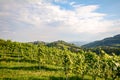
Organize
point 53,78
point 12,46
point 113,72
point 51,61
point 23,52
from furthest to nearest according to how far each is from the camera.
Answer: point 12,46, point 23,52, point 51,61, point 53,78, point 113,72

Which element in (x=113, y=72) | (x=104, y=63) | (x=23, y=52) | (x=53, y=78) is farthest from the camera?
(x=23, y=52)

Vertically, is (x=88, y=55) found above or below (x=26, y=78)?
above

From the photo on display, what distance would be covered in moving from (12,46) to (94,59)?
6463 centimetres

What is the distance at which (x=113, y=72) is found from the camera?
4525 cm

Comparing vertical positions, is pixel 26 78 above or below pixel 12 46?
below

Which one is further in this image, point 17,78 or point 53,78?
point 53,78

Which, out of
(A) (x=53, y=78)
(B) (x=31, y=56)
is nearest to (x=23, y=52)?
(B) (x=31, y=56)

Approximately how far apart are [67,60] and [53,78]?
6833 millimetres

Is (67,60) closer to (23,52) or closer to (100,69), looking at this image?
(100,69)

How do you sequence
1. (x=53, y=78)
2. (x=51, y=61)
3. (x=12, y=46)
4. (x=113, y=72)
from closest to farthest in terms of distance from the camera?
(x=113, y=72) → (x=53, y=78) → (x=51, y=61) → (x=12, y=46)

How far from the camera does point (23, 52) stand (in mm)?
99000

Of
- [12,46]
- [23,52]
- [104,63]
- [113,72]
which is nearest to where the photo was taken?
[113,72]

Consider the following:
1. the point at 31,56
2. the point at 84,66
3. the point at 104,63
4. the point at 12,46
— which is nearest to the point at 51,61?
the point at 31,56

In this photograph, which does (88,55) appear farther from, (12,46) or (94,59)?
(12,46)
